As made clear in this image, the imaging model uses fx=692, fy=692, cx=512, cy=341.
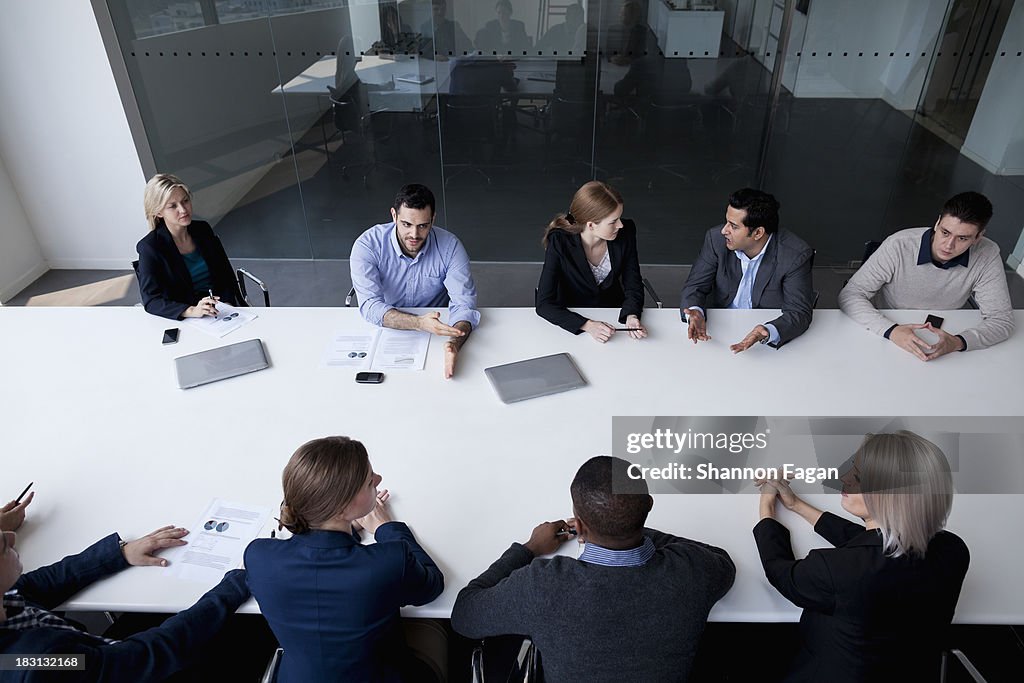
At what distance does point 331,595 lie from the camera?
1.71 metres

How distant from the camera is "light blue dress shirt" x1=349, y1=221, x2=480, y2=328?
3.25 metres

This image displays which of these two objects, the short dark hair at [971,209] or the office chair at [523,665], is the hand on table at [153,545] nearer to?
the office chair at [523,665]

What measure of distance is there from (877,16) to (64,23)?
5.28 meters

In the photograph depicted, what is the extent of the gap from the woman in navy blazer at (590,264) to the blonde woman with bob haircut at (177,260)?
159 centimetres

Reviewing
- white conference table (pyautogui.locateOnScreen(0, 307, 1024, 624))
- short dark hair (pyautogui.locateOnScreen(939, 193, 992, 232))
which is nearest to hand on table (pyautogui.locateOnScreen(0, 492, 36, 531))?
white conference table (pyautogui.locateOnScreen(0, 307, 1024, 624))

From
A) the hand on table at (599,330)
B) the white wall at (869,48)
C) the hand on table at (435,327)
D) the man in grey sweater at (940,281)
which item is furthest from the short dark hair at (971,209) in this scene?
the hand on table at (435,327)

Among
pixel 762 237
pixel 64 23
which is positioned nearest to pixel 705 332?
pixel 762 237

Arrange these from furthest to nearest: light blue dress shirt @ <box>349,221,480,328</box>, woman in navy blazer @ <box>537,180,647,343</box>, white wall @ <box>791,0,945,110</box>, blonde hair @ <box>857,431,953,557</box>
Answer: white wall @ <box>791,0,945,110</box>
light blue dress shirt @ <box>349,221,480,328</box>
woman in navy blazer @ <box>537,180,647,343</box>
blonde hair @ <box>857,431,953,557</box>

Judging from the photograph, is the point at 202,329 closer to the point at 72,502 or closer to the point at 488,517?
the point at 72,502

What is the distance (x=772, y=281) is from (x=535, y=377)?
1324 millimetres

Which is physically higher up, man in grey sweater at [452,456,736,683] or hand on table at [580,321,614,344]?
man in grey sweater at [452,456,736,683]

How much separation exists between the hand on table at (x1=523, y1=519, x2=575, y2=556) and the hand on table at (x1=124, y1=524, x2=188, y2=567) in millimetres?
1055

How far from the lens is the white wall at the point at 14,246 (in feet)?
16.3

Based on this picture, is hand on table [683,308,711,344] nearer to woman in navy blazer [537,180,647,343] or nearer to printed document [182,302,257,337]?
woman in navy blazer [537,180,647,343]
